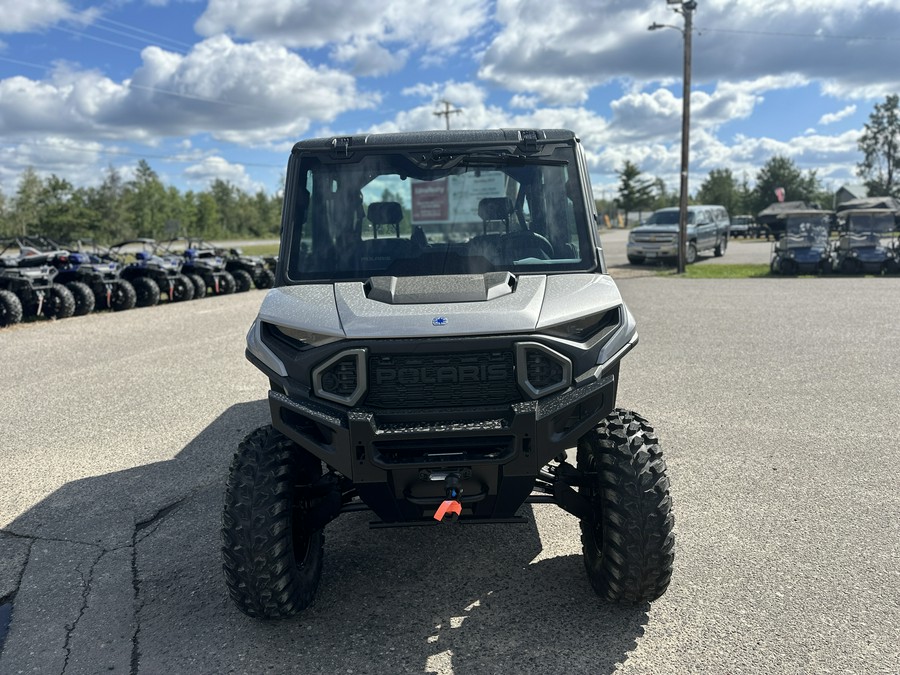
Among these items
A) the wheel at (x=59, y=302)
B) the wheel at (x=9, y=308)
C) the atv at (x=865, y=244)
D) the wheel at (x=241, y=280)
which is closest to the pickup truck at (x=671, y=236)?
the atv at (x=865, y=244)

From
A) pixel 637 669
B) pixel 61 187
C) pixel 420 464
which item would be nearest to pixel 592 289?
pixel 420 464

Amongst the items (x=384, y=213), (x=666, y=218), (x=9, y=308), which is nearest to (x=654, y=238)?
(x=666, y=218)

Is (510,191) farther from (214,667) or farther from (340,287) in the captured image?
(214,667)

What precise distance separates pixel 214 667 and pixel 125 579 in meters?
1.09

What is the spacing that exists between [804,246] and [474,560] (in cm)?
1865

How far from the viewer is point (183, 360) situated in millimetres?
9656

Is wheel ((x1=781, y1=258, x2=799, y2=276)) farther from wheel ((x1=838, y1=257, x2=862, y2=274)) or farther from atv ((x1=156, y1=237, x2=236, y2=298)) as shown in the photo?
atv ((x1=156, y1=237, x2=236, y2=298))

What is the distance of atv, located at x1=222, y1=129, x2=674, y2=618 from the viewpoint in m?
2.99

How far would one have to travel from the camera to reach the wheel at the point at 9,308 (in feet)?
42.0

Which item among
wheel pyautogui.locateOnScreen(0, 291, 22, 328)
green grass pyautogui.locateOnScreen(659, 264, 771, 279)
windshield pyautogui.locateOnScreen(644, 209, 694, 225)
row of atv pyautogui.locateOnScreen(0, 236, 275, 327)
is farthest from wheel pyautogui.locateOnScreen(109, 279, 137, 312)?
windshield pyautogui.locateOnScreen(644, 209, 694, 225)

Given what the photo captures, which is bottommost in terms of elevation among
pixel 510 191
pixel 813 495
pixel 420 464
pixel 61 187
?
pixel 813 495

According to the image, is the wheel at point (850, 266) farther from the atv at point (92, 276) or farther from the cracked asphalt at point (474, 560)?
the atv at point (92, 276)

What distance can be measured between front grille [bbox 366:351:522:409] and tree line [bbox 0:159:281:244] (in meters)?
45.7

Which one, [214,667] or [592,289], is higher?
[592,289]
